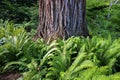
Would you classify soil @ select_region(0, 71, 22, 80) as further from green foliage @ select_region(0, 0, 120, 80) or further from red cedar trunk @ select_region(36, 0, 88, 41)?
red cedar trunk @ select_region(36, 0, 88, 41)

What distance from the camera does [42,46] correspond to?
5.20m

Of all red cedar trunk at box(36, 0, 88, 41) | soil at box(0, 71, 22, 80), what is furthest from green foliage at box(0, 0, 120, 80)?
red cedar trunk at box(36, 0, 88, 41)

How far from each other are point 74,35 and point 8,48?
4.58 feet

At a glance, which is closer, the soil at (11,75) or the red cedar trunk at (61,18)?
the soil at (11,75)

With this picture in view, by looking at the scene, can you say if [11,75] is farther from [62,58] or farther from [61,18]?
[61,18]

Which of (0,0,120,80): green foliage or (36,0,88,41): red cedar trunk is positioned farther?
(36,0,88,41): red cedar trunk

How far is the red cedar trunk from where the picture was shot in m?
5.32

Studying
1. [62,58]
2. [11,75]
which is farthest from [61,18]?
[11,75]

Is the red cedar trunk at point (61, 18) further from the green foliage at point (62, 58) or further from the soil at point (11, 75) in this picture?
the soil at point (11, 75)

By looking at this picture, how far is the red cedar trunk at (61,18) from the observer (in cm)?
532

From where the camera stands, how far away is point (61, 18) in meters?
5.36

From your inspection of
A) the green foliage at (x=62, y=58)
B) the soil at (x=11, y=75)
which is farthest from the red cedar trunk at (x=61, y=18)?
the soil at (x=11, y=75)

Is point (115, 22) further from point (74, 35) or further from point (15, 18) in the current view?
point (15, 18)


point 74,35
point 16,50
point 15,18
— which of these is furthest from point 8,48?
point 15,18
